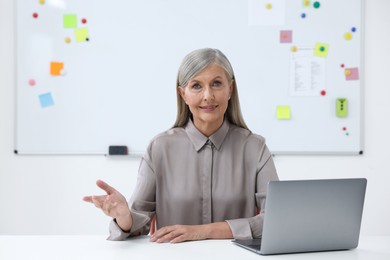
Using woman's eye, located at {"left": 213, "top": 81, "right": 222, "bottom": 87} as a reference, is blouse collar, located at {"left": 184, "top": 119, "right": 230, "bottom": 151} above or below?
below

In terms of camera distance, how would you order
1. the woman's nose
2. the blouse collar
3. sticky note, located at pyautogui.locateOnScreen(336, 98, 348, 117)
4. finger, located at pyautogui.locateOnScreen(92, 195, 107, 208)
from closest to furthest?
finger, located at pyautogui.locateOnScreen(92, 195, 107, 208), the woman's nose, the blouse collar, sticky note, located at pyautogui.locateOnScreen(336, 98, 348, 117)

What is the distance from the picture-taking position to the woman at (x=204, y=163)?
2049mm

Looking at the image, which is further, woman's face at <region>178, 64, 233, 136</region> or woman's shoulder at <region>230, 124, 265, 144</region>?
woman's shoulder at <region>230, 124, 265, 144</region>

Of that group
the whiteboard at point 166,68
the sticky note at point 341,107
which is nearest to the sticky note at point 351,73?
the whiteboard at point 166,68

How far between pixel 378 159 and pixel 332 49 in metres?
0.75

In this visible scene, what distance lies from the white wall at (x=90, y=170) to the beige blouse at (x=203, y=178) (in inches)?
56.1

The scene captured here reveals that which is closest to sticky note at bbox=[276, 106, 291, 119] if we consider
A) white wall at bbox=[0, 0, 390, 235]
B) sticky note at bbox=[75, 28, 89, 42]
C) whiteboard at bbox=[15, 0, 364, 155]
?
whiteboard at bbox=[15, 0, 364, 155]

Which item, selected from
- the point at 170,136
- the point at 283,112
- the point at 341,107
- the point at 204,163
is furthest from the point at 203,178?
the point at 341,107

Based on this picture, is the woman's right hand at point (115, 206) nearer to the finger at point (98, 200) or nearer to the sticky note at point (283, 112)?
the finger at point (98, 200)

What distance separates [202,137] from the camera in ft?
6.99

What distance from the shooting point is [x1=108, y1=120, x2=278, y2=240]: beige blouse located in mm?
2102

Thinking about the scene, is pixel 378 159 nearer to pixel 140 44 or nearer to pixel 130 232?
pixel 140 44

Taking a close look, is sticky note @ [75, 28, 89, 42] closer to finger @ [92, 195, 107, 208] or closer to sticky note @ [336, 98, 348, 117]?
sticky note @ [336, 98, 348, 117]

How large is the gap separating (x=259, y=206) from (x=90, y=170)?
1689mm
